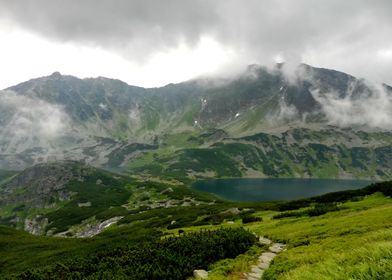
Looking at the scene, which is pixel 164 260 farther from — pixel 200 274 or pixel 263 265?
pixel 263 265

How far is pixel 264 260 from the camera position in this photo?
74.8 ft

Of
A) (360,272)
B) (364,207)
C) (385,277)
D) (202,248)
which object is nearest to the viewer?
(385,277)

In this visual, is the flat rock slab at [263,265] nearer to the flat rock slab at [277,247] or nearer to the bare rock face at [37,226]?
the flat rock slab at [277,247]

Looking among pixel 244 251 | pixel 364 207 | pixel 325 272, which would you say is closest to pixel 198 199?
pixel 364 207

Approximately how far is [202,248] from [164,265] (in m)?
3.55

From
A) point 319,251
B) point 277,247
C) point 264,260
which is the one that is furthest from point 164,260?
point 277,247

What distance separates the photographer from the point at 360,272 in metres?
8.48

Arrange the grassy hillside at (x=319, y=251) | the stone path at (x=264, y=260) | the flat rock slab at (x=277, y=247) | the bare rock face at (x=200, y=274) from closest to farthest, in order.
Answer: the grassy hillside at (x=319, y=251) < the stone path at (x=264, y=260) < the bare rock face at (x=200, y=274) < the flat rock slab at (x=277, y=247)

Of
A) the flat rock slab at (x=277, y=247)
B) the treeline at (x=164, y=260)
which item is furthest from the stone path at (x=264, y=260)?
the treeline at (x=164, y=260)

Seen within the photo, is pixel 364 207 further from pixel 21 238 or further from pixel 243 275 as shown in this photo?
pixel 21 238

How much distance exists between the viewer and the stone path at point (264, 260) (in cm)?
Result: 1941

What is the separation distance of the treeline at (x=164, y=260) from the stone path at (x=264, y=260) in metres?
1.59

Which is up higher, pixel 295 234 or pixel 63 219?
pixel 295 234

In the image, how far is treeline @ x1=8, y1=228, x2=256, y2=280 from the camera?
810 inches
